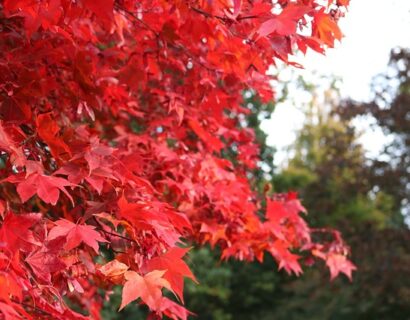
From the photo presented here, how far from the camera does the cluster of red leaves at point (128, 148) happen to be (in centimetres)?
167

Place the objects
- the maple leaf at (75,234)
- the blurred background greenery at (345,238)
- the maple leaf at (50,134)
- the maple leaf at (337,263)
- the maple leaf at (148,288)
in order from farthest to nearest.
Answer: the blurred background greenery at (345,238)
the maple leaf at (337,263)
the maple leaf at (50,134)
the maple leaf at (75,234)
the maple leaf at (148,288)

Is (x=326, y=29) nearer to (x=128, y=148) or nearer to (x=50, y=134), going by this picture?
(x=50, y=134)

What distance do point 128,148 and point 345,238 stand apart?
751 centimetres

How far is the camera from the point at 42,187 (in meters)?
1.67

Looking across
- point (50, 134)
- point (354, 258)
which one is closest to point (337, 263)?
point (50, 134)

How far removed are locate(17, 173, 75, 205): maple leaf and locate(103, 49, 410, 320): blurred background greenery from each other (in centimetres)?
384

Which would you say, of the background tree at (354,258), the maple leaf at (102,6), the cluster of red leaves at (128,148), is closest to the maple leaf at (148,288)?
the cluster of red leaves at (128,148)

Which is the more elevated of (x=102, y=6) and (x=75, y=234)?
(x=102, y=6)

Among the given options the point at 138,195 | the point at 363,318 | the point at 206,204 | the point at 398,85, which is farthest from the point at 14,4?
the point at 363,318

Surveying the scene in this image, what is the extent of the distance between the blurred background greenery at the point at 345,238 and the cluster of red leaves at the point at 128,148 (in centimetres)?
236

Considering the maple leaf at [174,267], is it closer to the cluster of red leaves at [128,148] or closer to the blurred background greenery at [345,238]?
the cluster of red leaves at [128,148]

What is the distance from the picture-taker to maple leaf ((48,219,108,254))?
1617 millimetres

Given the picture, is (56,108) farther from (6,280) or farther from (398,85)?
(398,85)

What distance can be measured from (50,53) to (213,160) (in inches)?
46.4
